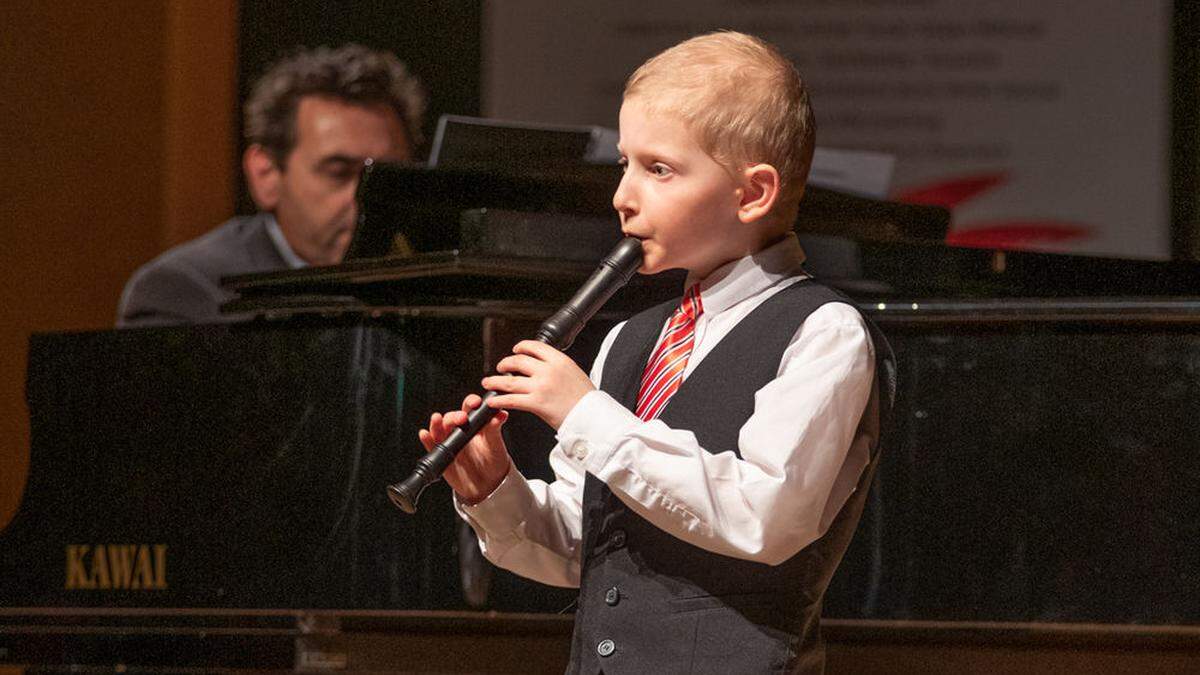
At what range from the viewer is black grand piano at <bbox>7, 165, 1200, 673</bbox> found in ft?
6.00

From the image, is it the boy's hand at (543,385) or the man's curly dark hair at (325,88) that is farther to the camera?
the man's curly dark hair at (325,88)

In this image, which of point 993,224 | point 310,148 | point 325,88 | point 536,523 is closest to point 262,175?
point 310,148

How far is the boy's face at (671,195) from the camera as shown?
50.1 inches

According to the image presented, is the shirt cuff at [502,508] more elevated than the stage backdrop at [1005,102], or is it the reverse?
the stage backdrop at [1005,102]

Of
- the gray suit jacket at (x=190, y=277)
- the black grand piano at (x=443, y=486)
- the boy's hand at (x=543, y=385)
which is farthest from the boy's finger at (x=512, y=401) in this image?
the gray suit jacket at (x=190, y=277)

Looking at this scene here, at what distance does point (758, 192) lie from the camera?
4.25 feet

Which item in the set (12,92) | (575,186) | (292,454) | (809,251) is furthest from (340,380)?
(12,92)

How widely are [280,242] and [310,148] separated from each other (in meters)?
0.29

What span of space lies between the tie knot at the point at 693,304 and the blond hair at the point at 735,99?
0.11m

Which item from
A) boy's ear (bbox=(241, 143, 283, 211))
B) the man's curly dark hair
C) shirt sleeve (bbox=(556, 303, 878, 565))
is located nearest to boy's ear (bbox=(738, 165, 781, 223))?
shirt sleeve (bbox=(556, 303, 878, 565))

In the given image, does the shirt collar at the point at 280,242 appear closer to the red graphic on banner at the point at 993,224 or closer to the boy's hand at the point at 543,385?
the red graphic on banner at the point at 993,224

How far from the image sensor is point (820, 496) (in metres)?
1.21

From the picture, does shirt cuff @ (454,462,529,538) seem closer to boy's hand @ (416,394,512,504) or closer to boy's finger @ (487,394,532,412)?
boy's hand @ (416,394,512,504)

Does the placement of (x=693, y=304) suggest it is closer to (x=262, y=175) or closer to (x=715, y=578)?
(x=715, y=578)
